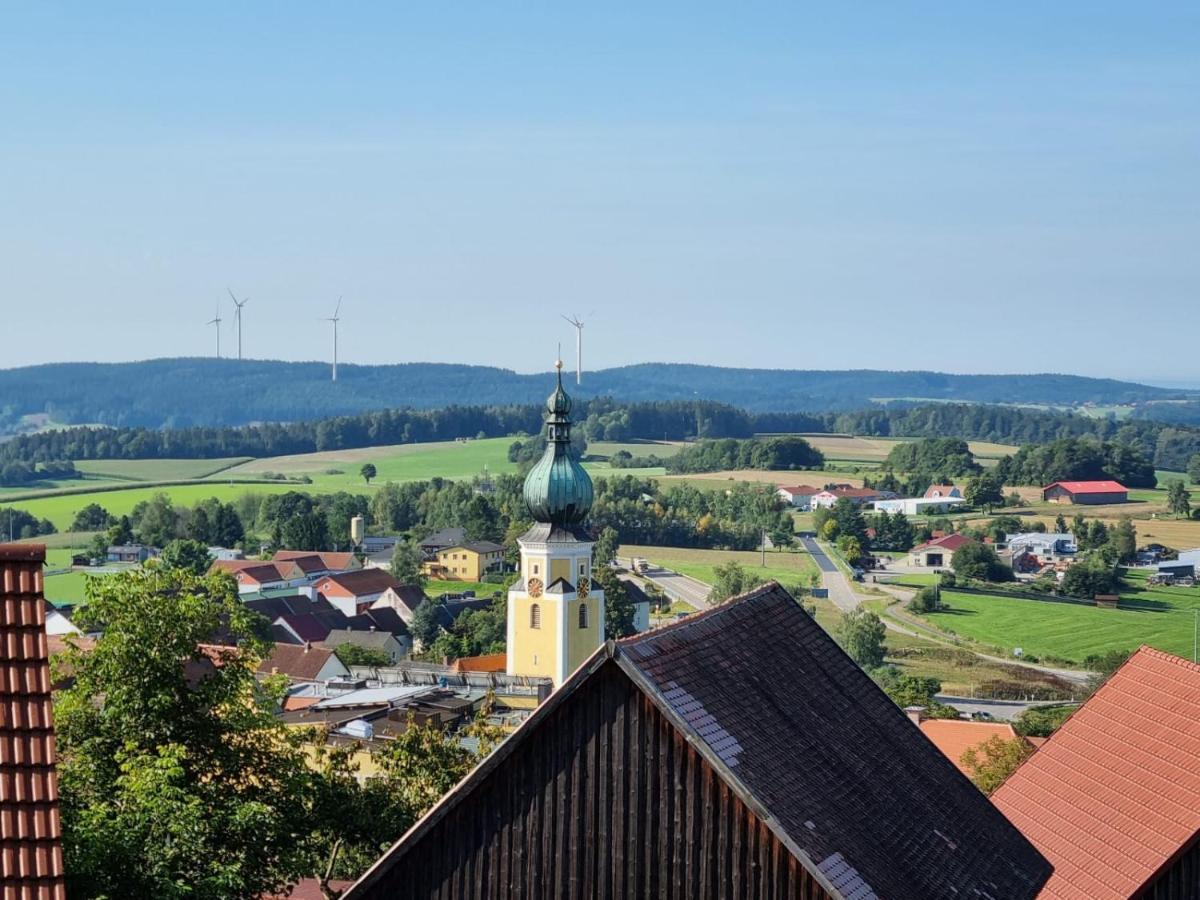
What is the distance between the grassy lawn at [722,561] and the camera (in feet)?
443

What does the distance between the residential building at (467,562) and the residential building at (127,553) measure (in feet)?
75.9

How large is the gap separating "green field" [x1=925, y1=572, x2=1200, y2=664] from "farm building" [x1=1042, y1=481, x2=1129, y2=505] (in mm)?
57859

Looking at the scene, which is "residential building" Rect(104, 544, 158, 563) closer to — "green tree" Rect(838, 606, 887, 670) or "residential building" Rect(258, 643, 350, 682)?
"residential building" Rect(258, 643, 350, 682)

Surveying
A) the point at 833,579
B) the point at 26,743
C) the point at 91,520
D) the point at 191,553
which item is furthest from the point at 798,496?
the point at 26,743

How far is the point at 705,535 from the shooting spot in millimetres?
156000

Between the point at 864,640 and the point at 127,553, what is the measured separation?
2837 inches

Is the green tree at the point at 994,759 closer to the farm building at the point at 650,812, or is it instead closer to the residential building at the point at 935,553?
the farm building at the point at 650,812

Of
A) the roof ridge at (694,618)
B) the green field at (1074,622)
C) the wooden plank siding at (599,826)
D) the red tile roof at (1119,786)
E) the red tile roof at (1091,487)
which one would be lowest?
the green field at (1074,622)

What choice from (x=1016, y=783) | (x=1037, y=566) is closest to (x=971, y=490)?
(x=1037, y=566)

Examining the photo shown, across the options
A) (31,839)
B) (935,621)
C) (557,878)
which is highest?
(31,839)

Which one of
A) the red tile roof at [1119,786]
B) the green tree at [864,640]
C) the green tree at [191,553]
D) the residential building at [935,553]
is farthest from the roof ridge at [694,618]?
the residential building at [935,553]

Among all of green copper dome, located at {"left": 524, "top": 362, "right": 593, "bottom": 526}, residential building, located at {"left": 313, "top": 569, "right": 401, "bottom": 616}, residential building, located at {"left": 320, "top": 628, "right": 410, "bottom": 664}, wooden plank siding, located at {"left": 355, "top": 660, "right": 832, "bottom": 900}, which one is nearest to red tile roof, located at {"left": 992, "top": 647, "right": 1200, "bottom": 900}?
wooden plank siding, located at {"left": 355, "top": 660, "right": 832, "bottom": 900}

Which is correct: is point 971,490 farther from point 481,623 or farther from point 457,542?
point 481,623

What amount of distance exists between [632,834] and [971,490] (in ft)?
596
